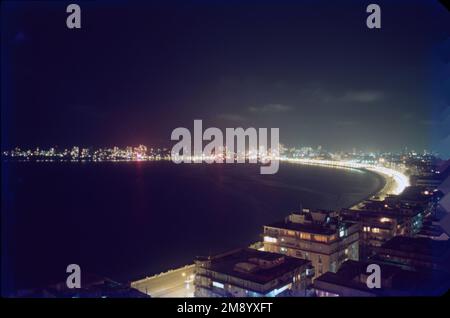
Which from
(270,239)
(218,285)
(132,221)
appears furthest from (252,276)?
(132,221)

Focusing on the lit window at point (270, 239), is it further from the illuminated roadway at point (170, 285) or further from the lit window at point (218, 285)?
the lit window at point (218, 285)

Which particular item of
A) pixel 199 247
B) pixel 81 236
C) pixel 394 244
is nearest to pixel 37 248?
pixel 81 236

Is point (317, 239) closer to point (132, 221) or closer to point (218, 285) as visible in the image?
point (218, 285)

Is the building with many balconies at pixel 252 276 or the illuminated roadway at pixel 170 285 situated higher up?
the building with many balconies at pixel 252 276

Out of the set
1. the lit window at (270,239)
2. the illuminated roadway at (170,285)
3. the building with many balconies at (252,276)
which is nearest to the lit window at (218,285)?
the building with many balconies at (252,276)

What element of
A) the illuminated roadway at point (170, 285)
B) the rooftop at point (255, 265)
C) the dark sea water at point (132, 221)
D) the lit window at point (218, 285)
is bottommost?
the dark sea water at point (132, 221)

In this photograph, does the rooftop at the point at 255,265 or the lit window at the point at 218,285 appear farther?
the lit window at the point at 218,285

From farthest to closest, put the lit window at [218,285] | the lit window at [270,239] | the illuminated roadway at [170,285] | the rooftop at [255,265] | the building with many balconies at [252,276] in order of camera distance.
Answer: the lit window at [270,239] < the illuminated roadway at [170,285] < the lit window at [218,285] < the rooftop at [255,265] < the building with many balconies at [252,276]

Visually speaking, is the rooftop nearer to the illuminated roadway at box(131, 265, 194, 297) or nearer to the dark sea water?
the illuminated roadway at box(131, 265, 194, 297)
